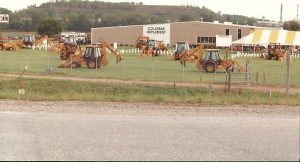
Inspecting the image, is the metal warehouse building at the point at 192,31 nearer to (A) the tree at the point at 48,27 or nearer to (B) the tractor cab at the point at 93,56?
(A) the tree at the point at 48,27

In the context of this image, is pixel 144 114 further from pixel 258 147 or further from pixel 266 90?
pixel 266 90

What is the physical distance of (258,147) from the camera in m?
9.04

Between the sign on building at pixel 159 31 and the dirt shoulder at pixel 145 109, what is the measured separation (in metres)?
92.2

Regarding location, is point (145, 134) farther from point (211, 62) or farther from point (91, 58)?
point (91, 58)

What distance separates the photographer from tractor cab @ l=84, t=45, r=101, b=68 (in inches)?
1639

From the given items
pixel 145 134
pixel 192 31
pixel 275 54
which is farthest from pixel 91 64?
pixel 192 31

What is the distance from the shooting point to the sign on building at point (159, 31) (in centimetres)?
10888

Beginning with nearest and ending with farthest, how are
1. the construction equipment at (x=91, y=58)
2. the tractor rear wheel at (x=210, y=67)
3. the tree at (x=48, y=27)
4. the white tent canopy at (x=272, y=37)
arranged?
the white tent canopy at (x=272, y=37) < the tractor rear wheel at (x=210, y=67) < the construction equipment at (x=91, y=58) < the tree at (x=48, y=27)

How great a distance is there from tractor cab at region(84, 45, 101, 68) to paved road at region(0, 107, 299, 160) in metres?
28.4

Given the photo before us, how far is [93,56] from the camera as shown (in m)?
42.6

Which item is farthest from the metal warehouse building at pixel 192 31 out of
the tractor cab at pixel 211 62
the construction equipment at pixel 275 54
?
the tractor cab at pixel 211 62

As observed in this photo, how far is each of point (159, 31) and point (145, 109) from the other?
9518 centimetres

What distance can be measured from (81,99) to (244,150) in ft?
33.5

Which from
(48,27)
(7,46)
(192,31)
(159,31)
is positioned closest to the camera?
(7,46)
